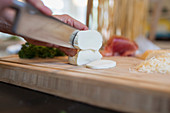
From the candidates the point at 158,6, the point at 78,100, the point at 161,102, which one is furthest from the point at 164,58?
the point at 158,6

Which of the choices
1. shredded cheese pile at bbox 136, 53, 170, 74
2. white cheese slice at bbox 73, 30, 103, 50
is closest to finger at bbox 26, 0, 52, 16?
white cheese slice at bbox 73, 30, 103, 50

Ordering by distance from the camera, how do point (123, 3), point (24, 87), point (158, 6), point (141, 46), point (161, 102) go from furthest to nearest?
point (158, 6), point (123, 3), point (141, 46), point (24, 87), point (161, 102)

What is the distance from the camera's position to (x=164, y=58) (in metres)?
0.72

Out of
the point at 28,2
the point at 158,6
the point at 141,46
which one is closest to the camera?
the point at 28,2

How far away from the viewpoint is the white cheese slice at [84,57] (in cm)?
78

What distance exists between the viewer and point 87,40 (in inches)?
31.0

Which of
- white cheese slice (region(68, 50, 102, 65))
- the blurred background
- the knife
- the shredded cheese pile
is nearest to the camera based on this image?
the knife

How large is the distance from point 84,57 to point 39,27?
287mm

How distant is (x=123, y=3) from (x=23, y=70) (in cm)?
182

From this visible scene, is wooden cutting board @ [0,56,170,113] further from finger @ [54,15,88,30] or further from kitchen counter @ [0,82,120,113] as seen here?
finger @ [54,15,88,30]

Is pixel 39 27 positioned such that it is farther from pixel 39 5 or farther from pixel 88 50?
pixel 88 50

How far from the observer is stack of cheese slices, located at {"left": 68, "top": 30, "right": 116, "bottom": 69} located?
75 cm

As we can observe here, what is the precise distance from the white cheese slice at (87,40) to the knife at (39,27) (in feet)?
0.10

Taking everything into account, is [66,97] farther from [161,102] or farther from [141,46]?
[141,46]
